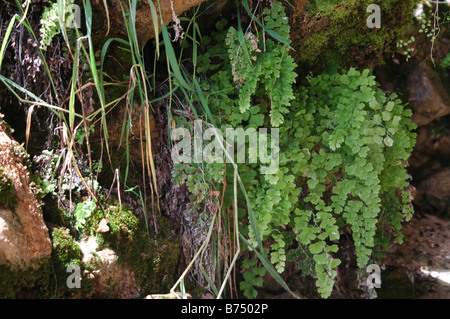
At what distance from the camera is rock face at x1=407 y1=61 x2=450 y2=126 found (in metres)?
3.32

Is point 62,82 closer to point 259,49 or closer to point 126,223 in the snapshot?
point 126,223

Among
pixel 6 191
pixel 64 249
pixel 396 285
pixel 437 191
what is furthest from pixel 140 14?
pixel 437 191

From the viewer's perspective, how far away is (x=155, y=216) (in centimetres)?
198

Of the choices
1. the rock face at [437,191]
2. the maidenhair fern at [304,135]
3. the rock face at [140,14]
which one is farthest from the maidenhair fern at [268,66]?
the rock face at [437,191]

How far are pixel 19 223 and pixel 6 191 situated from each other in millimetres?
144

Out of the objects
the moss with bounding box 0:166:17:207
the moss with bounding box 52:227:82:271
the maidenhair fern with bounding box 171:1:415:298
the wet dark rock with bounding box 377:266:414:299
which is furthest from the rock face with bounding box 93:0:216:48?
the wet dark rock with bounding box 377:266:414:299

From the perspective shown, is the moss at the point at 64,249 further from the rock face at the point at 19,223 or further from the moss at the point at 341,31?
the moss at the point at 341,31

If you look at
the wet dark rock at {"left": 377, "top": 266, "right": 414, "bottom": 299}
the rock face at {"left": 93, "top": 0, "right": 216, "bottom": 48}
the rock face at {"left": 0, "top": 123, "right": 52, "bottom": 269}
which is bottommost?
the wet dark rock at {"left": 377, "top": 266, "right": 414, "bottom": 299}

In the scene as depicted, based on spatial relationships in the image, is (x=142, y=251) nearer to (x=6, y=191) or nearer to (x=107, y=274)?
(x=107, y=274)

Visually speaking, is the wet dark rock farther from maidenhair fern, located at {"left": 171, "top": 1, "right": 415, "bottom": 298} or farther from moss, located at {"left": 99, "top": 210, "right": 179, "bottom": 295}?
moss, located at {"left": 99, "top": 210, "right": 179, "bottom": 295}

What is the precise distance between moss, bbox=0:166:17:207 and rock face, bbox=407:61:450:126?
3267mm

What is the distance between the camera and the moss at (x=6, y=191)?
1.50 m
